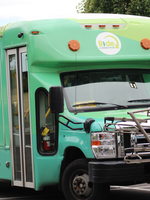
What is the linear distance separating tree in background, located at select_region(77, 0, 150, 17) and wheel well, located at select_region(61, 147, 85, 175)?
28337 millimetres

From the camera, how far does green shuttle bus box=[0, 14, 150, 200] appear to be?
10.2 m

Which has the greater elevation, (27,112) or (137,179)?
(27,112)

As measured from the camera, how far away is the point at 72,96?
1098 cm

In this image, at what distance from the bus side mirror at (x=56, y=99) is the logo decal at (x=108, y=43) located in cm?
120

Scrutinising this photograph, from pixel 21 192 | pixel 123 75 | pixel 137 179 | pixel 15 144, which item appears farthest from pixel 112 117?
pixel 21 192

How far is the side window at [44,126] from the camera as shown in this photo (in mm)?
11117

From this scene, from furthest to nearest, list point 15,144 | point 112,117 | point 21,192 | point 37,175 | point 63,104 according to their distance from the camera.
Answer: point 21,192
point 15,144
point 37,175
point 63,104
point 112,117

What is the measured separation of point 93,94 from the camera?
10.9 meters

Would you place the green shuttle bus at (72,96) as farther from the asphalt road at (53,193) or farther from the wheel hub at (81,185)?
the asphalt road at (53,193)

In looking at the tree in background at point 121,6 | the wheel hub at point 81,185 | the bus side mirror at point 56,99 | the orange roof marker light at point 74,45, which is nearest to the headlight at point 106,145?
the wheel hub at point 81,185

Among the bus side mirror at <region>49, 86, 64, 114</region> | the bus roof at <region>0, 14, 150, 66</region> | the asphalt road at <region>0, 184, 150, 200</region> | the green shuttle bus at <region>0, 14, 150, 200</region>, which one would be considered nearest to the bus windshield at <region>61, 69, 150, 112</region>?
the green shuttle bus at <region>0, 14, 150, 200</region>

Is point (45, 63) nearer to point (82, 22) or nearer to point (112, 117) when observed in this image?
point (82, 22)

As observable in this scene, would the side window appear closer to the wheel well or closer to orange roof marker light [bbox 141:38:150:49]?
the wheel well

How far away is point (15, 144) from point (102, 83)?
1.88m
